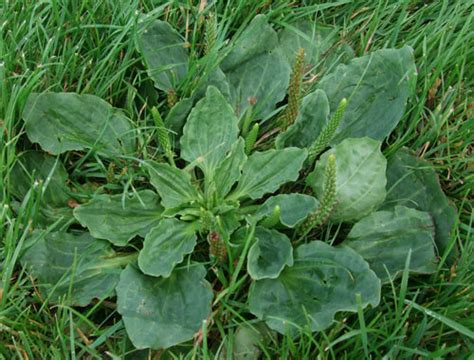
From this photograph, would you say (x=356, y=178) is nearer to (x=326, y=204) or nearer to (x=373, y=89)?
(x=326, y=204)

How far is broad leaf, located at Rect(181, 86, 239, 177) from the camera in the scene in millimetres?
2617

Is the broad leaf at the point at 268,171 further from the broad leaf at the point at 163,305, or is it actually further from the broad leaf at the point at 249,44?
the broad leaf at the point at 249,44

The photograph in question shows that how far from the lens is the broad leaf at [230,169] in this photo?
2.49 meters

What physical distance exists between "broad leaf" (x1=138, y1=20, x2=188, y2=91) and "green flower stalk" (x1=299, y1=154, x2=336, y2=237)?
2.53 feet

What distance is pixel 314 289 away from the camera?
2361mm

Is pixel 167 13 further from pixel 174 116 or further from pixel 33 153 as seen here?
pixel 33 153

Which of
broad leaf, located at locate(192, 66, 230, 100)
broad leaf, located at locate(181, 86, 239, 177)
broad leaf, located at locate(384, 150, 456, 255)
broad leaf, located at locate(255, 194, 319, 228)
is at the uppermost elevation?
broad leaf, located at locate(192, 66, 230, 100)

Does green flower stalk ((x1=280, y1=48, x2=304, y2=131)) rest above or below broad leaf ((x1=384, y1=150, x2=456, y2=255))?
above

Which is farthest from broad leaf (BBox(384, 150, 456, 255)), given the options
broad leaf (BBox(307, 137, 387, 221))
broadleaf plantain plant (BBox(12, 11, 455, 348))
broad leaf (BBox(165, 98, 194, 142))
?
broad leaf (BBox(165, 98, 194, 142))

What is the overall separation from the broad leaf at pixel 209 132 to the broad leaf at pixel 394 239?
0.56 m

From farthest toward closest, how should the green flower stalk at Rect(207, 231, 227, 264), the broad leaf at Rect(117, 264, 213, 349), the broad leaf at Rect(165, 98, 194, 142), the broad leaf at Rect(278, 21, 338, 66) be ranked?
the broad leaf at Rect(278, 21, 338, 66) < the broad leaf at Rect(165, 98, 194, 142) < the green flower stalk at Rect(207, 231, 227, 264) < the broad leaf at Rect(117, 264, 213, 349)

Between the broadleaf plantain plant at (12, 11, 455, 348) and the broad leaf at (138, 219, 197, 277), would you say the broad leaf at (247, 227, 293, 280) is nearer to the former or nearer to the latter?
the broadleaf plantain plant at (12, 11, 455, 348)

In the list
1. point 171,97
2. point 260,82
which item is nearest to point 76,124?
point 171,97

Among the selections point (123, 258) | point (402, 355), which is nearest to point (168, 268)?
point (123, 258)
